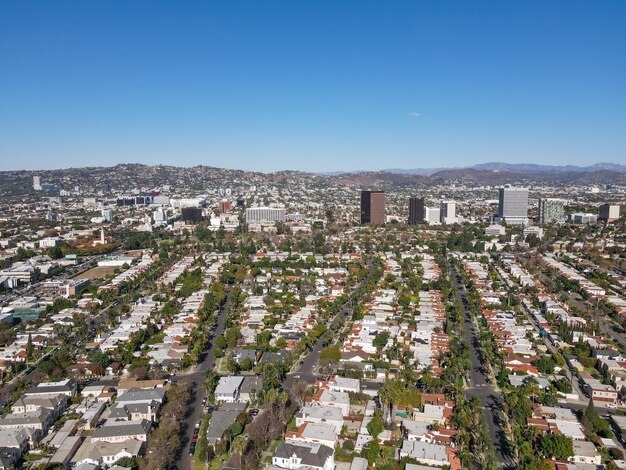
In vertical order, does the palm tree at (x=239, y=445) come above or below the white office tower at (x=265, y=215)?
below

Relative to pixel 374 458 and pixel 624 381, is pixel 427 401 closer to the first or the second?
pixel 374 458

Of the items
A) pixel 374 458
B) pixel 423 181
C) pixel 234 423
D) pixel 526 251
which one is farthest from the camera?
pixel 423 181

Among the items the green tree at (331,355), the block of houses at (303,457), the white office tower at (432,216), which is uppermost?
the white office tower at (432,216)

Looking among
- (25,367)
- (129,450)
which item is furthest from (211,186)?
(129,450)

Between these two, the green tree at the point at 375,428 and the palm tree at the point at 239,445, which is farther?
the green tree at the point at 375,428

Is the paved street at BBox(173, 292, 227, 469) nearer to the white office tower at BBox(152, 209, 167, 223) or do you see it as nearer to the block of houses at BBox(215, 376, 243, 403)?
the block of houses at BBox(215, 376, 243, 403)

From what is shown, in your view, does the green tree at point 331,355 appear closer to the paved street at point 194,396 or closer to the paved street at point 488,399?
the paved street at point 194,396

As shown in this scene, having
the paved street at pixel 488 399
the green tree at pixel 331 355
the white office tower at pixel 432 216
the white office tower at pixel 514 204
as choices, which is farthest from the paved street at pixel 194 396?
the white office tower at pixel 514 204
